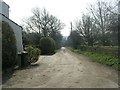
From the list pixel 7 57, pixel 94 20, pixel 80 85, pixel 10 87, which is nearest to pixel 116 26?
pixel 7 57

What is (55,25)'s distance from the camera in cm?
7994

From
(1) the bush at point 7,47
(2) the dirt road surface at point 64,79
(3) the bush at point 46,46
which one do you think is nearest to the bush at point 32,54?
(2) the dirt road surface at point 64,79

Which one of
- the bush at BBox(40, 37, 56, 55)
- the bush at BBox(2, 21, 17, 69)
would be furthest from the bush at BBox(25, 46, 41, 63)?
the bush at BBox(40, 37, 56, 55)

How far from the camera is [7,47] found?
15492mm

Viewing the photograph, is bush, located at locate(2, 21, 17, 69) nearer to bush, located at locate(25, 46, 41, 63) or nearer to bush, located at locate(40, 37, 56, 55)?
bush, located at locate(25, 46, 41, 63)

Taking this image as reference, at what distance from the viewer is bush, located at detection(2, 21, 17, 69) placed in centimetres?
1521

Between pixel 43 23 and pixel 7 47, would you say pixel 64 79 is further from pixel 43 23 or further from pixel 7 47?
pixel 43 23

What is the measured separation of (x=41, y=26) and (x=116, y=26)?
58.3 meters

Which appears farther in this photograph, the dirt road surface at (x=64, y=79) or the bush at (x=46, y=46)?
Result: the bush at (x=46, y=46)

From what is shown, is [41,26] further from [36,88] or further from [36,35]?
[36,88]

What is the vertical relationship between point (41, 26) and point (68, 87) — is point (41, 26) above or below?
above

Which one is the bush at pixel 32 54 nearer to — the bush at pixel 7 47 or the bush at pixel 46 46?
the bush at pixel 7 47

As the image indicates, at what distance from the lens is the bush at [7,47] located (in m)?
15.2

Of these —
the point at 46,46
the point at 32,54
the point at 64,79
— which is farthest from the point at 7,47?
the point at 46,46
